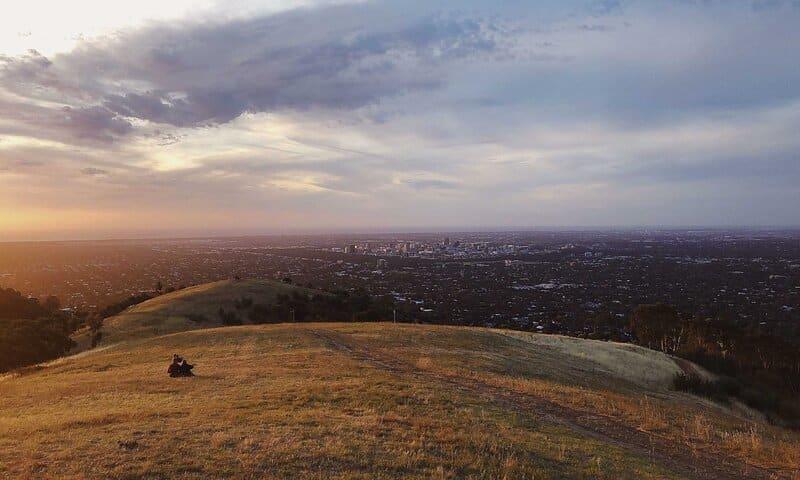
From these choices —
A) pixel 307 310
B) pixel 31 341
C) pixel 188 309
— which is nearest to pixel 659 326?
pixel 307 310

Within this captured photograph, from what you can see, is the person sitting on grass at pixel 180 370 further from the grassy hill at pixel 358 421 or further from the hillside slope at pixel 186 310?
the hillside slope at pixel 186 310

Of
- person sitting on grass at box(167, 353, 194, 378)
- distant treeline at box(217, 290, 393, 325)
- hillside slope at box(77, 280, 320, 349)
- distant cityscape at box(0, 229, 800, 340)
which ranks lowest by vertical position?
distant cityscape at box(0, 229, 800, 340)

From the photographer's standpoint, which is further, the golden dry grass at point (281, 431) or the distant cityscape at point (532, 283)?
the distant cityscape at point (532, 283)

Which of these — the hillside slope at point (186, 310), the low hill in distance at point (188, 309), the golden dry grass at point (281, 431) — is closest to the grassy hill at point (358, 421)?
the golden dry grass at point (281, 431)

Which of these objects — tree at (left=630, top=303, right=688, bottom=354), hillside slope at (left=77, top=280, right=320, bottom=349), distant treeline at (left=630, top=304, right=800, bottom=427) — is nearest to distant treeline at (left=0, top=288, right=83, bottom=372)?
hillside slope at (left=77, top=280, right=320, bottom=349)

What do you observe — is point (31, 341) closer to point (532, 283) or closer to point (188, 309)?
point (188, 309)

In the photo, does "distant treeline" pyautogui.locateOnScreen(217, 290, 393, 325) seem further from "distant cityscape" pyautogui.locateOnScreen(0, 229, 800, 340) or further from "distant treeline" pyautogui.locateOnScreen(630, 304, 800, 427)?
"distant treeline" pyautogui.locateOnScreen(630, 304, 800, 427)
